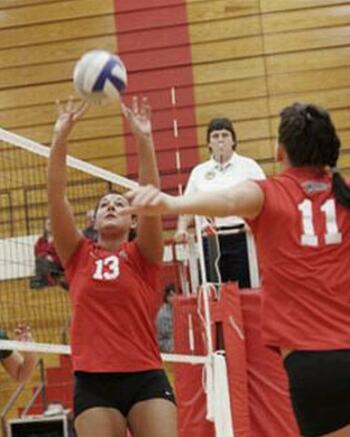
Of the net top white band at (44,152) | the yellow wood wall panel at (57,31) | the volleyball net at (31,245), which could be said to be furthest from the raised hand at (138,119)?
the yellow wood wall panel at (57,31)

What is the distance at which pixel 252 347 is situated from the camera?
295 inches

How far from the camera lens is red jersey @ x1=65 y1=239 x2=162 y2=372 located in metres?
4.07

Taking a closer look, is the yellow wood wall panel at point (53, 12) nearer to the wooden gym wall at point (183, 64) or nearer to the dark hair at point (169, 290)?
the wooden gym wall at point (183, 64)

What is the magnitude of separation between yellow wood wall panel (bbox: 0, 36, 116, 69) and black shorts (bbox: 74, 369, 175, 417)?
8890 mm

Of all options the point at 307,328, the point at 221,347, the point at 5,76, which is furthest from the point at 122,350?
the point at 5,76

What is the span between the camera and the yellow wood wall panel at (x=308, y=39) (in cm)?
1193

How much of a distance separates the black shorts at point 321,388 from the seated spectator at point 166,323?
5506 mm

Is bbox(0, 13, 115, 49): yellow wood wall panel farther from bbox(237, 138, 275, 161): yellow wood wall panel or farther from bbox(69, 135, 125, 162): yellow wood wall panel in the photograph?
bbox(237, 138, 275, 161): yellow wood wall panel

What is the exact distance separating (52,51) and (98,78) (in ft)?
28.6

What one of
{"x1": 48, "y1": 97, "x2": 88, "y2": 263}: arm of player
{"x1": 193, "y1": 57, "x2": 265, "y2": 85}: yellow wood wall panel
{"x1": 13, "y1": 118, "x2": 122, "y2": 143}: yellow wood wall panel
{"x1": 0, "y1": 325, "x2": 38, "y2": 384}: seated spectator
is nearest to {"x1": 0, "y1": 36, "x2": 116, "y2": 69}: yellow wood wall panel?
{"x1": 13, "y1": 118, "x2": 122, "y2": 143}: yellow wood wall panel

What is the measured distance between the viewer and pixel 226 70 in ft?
39.9

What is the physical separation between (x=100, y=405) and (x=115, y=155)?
331 inches

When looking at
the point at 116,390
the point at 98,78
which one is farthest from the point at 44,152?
the point at 116,390

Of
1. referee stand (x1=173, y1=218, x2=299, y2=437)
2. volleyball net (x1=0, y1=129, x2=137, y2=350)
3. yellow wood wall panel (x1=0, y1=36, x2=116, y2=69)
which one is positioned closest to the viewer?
referee stand (x1=173, y1=218, x2=299, y2=437)
